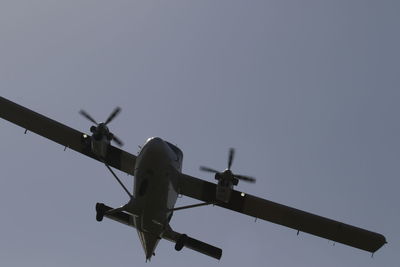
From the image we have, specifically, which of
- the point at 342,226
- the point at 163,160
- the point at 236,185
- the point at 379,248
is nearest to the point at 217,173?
the point at 236,185

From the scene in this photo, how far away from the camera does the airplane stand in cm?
2225

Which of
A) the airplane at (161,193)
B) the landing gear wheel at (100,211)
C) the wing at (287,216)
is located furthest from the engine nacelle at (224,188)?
the landing gear wheel at (100,211)

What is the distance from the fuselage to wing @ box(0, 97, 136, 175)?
A: 3.81 metres

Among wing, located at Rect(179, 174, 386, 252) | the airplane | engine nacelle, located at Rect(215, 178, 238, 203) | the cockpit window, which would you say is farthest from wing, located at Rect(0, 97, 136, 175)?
engine nacelle, located at Rect(215, 178, 238, 203)

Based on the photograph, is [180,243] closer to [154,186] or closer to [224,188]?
[224,188]

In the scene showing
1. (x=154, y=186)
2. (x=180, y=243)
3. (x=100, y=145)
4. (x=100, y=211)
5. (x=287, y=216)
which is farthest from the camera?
(x=287, y=216)

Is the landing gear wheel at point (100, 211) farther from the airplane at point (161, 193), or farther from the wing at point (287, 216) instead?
the wing at point (287, 216)

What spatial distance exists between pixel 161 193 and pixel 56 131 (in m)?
7.90

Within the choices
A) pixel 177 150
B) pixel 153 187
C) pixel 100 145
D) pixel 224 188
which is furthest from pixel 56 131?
pixel 224 188

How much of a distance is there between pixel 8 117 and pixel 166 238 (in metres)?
11.0

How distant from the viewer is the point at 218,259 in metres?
24.1

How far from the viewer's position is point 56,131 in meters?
26.6

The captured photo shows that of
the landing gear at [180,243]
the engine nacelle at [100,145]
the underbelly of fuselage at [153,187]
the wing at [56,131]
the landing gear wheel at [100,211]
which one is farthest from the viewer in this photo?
the wing at [56,131]

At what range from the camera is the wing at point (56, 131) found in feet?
85.9
